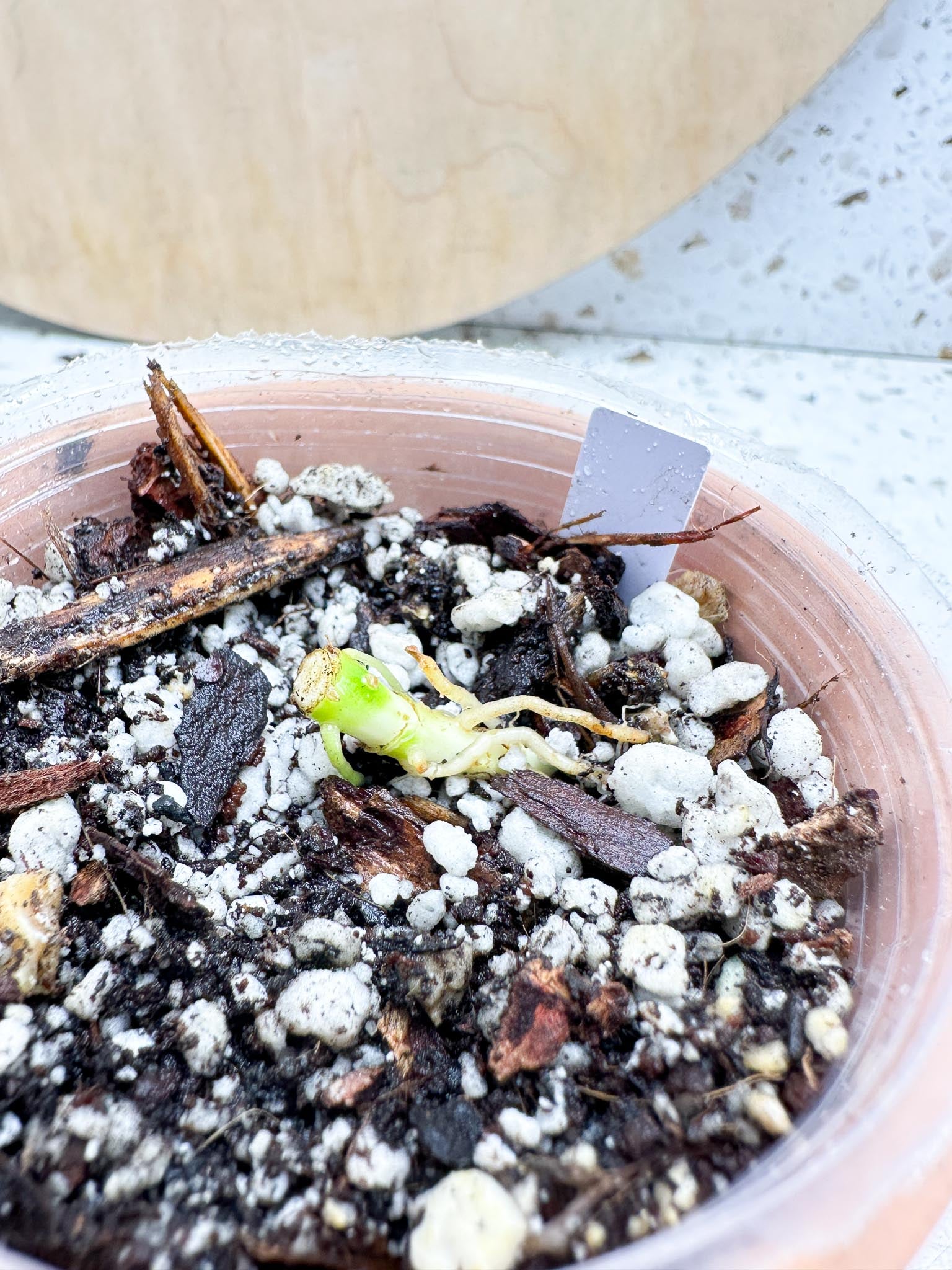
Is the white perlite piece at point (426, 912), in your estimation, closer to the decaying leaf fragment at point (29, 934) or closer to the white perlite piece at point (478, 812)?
the white perlite piece at point (478, 812)

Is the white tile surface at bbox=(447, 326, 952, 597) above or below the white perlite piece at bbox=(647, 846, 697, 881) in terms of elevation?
above

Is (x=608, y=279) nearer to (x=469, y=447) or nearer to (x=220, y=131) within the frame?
(x=220, y=131)

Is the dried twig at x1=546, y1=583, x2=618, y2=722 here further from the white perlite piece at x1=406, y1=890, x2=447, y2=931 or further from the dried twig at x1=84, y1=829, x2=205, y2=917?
the dried twig at x1=84, y1=829, x2=205, y2=917

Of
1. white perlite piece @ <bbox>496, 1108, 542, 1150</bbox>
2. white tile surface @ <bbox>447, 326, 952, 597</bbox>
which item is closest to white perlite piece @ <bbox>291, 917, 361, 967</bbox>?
white perlite piece @ <bbox>496, 1108, 542, 1150</bbox>

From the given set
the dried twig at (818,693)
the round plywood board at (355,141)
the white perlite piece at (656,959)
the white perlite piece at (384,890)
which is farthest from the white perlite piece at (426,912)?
the round plywood board at (355,141)

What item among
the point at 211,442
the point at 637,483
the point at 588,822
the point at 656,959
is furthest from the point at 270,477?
the point at 656,959

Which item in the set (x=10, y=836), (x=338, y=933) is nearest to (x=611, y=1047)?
(x=338, y=933)
